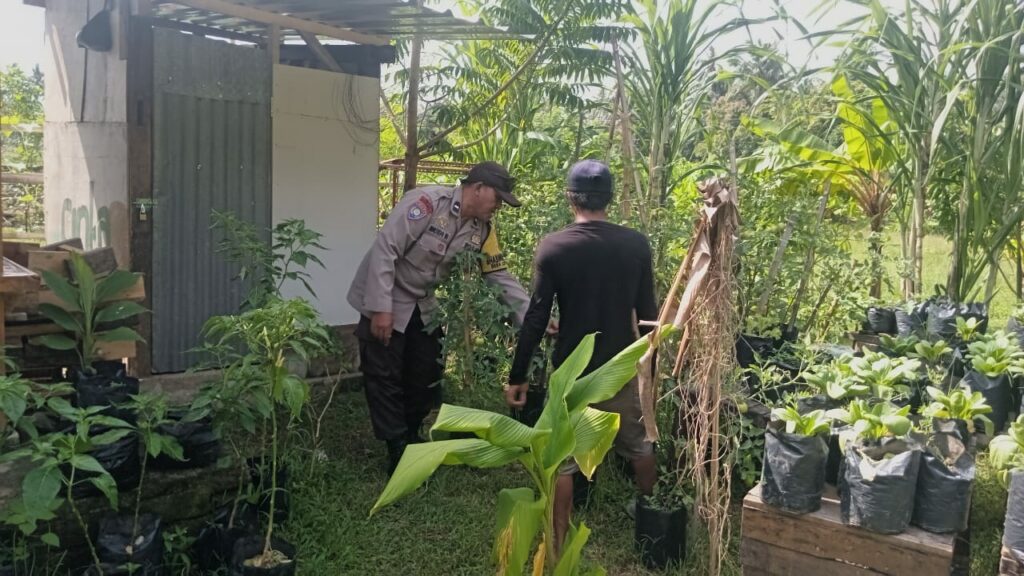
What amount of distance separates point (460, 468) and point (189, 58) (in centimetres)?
333

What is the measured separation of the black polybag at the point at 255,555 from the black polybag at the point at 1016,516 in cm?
279

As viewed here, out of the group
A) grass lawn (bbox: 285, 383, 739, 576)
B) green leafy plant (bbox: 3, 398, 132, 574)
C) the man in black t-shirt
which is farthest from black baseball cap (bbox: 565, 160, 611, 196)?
green leafy plant (bbox: 3, 398, 132, 574)

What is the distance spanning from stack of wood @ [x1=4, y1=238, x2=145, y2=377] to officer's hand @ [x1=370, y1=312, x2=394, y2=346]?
4.19 feet

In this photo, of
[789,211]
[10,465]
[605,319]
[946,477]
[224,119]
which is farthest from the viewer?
[224,119]

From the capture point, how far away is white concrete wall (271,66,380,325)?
21.1 feet

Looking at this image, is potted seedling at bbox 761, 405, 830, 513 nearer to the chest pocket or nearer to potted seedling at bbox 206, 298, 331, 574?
potted seedling at bbox 206, 298, 331, 574

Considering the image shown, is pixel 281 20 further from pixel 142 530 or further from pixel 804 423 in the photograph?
pixel 804 423

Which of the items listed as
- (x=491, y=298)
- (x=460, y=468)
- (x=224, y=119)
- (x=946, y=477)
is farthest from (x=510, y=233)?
(x=946, y=477)

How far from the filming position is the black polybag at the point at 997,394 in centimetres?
459

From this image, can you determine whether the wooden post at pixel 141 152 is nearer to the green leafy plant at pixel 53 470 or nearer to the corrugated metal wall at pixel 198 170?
the corrugated metal wall at pixel 198 170

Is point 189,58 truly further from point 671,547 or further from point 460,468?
point 671,547

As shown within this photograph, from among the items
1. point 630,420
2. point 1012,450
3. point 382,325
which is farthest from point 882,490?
point 382,325

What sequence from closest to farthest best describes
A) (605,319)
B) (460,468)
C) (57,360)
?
1. (605,319)
2. (57,360)
3. (460,468)

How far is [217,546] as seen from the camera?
11.9 feet
